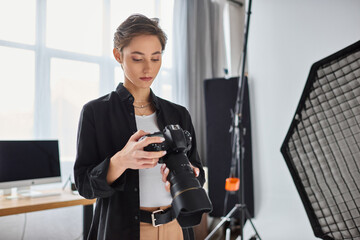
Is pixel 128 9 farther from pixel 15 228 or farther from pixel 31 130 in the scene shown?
pixel 15 228

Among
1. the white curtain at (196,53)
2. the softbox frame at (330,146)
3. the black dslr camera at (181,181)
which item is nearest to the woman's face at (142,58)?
the black dslr camera at (181,181)

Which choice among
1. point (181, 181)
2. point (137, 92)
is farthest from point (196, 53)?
point (181, 181)

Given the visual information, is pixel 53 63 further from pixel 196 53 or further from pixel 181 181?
pixel 181 181

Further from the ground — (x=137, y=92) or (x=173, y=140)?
(x=137, y=92)

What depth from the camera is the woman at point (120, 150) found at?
0.58 metres

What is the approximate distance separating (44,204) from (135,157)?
1.19m

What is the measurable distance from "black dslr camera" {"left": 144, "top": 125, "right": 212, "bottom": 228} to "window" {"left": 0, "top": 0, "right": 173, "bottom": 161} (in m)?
1.75

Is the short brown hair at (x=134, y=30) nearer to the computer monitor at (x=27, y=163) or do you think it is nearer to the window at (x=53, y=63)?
the computer monitor at (x=27, y=163)

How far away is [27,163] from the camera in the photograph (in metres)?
1.69

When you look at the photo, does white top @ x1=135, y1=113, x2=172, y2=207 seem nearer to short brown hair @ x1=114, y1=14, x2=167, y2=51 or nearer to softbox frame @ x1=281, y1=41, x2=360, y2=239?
short brown hair @ x1=114, y1=14, x2=167, y2=51

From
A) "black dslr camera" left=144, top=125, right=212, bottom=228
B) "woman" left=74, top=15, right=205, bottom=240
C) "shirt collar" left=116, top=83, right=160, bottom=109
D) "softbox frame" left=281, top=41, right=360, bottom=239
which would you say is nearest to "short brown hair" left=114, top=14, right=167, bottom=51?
"woman" left=74, top=15, right=205, bottom=240

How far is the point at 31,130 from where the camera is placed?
195 cm

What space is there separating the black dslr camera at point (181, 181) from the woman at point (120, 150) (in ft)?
0.13

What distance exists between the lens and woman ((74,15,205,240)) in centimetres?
58
